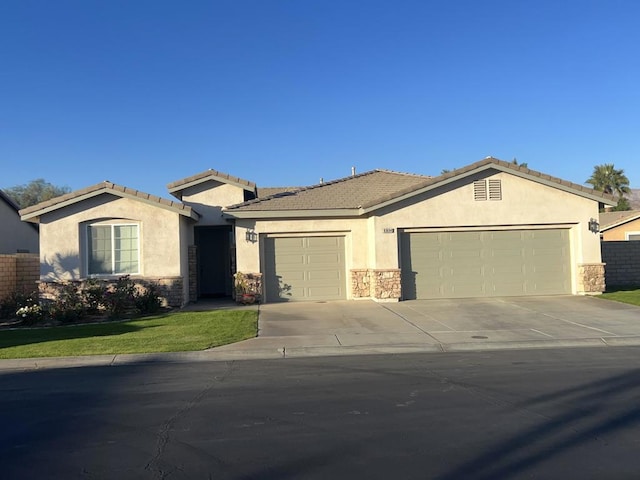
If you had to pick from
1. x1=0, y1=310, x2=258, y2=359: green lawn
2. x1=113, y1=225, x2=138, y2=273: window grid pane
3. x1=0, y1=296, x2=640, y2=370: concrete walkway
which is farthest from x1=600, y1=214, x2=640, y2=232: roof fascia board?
x1=113, y1=225, x2=138, y2=273: window grid pane

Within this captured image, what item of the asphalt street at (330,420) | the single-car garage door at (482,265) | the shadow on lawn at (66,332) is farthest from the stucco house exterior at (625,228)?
the shadow on lawn at (66,332)

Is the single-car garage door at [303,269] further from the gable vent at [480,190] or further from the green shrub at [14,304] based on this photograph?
the green shrub at [14,304]

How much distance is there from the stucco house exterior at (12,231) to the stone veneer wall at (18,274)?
503 centimetres

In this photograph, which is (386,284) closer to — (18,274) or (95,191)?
(95,191)

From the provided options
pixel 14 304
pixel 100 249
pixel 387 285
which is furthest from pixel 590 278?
Result: pixel 14 304

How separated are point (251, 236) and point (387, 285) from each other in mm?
4912

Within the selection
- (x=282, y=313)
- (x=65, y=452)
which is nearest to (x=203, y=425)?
(x=65, y=452)

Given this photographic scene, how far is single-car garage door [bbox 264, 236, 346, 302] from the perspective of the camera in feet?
61.9

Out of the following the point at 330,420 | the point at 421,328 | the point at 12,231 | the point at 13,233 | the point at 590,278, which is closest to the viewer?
the point at 330,420

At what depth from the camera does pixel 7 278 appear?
705 inches

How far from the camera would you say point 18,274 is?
61.1 ft

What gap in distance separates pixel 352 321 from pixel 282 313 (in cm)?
260

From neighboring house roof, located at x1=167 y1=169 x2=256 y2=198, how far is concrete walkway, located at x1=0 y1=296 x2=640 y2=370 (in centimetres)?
521

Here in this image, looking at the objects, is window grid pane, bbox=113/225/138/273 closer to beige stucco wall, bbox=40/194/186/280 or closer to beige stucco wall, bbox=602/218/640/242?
beige stucco wall, bbox=40/194/186/280
